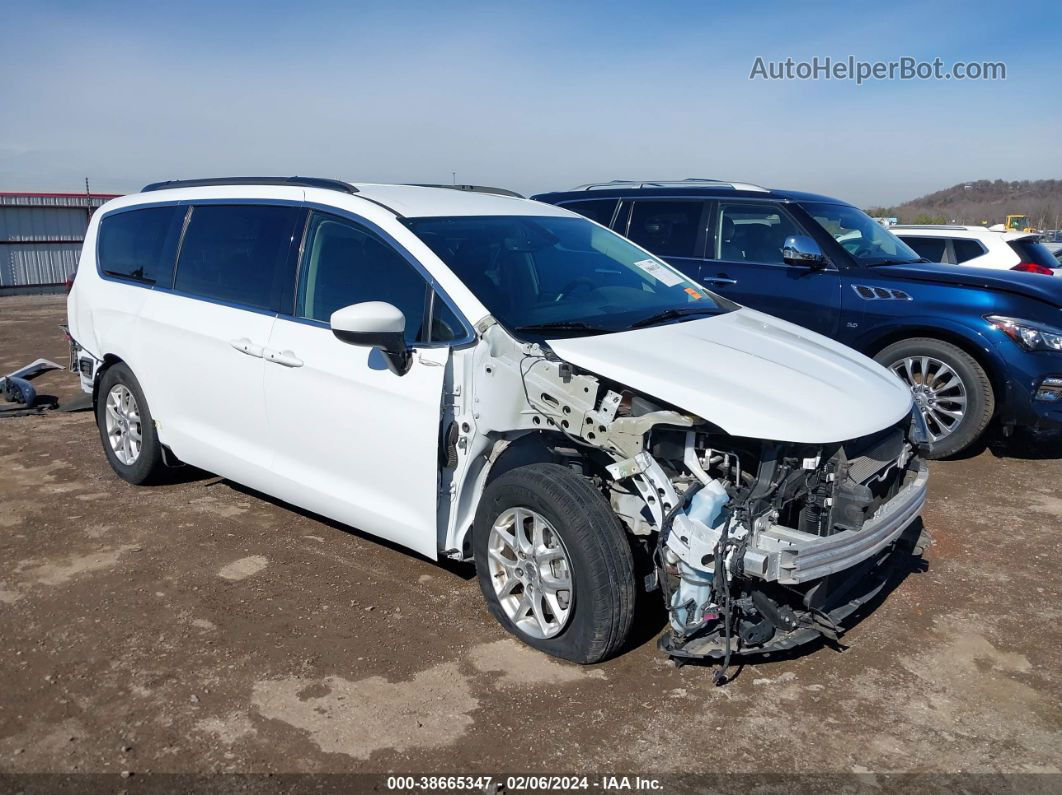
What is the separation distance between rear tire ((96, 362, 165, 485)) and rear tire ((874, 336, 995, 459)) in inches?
204

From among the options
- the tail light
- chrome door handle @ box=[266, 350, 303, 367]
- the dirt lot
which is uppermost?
the tail light

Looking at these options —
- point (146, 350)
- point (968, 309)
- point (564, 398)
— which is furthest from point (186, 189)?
point (968, 309)

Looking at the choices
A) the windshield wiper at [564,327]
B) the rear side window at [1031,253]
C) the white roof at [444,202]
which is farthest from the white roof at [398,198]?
the rear side window at [1031,253]

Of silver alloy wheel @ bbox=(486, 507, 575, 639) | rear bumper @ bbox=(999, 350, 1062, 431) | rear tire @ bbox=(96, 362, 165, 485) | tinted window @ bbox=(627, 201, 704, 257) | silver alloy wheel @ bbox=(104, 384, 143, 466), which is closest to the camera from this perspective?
silver alloy wheel @ bbox=(486, 507, 575, 639)

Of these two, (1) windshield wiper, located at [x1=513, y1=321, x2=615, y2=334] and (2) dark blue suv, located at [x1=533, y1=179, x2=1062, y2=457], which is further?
(2) dark blue suv, located at [x1=533, y1=179, x2=1062, y2=457]

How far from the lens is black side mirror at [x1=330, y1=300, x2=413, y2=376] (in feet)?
11.5

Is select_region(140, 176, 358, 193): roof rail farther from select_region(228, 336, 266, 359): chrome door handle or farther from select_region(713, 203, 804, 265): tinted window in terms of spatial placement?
select_region(713, 203, 804, 265): tinted window

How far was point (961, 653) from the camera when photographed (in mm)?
Result: 3715

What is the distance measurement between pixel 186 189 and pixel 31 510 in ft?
7.05

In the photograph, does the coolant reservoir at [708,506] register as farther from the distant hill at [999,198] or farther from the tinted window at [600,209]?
the distant hill at [999,198]

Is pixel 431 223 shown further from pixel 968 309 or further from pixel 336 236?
pixel 968 309

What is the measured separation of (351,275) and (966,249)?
9.14m

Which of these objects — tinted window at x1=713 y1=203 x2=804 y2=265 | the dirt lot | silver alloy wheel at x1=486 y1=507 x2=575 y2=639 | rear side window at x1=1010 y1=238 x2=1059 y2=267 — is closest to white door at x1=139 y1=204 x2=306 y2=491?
the dirt lot

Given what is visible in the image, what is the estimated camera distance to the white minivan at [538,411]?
10.7 feet
